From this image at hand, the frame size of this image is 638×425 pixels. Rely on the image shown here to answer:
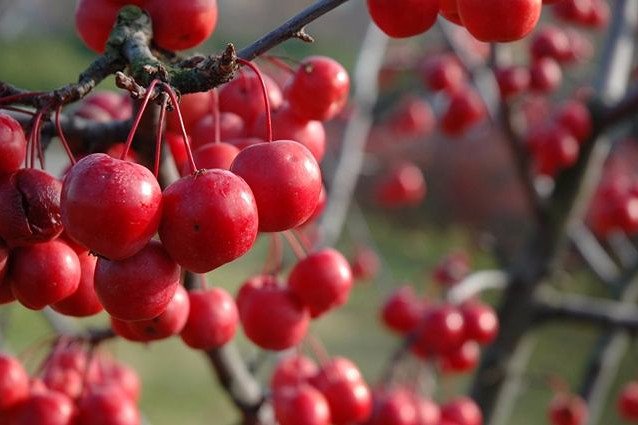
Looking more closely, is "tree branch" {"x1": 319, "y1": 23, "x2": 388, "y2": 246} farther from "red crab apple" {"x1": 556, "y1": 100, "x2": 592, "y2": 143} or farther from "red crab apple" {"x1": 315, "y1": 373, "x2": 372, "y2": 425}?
"red crab apple" {"x1": 315, "y1": 373, "x2": 372, "y2": 425}

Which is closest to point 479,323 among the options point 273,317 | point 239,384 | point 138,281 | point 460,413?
point 460,413

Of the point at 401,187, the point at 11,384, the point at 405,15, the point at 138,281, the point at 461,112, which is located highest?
the point at 405,15

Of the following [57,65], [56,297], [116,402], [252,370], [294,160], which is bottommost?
[57,65]

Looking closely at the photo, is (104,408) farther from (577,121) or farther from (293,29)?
(577,121)

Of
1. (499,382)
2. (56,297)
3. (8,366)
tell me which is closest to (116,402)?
(8,366)

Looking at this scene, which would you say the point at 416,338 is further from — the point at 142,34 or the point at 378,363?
the point at 378,363
